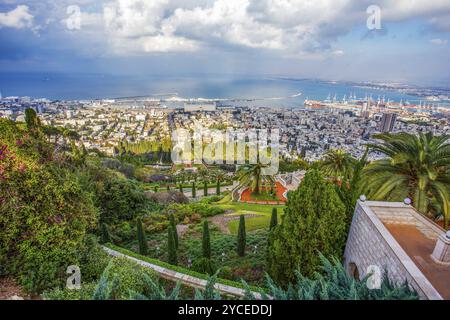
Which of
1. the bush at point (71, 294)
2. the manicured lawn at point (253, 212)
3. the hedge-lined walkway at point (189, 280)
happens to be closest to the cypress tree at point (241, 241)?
the manicured lawn at point (253, 212)

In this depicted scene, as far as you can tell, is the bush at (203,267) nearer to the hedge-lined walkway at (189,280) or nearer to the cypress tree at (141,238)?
the hedge-lined walkway at (189,280)

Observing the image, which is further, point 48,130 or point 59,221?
point 48,130

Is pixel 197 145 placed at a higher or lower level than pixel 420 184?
lower

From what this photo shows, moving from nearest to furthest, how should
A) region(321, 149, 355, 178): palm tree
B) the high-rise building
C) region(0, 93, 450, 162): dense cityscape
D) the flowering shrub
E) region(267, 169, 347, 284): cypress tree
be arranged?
1. the flowering shrub
2. region(267, 169, 347, 284): cypress tree
3. region(321, 149, 355, 178): palm tree
4. region(0, 93, 450, 162): dense cityscape
5. the high-rise building

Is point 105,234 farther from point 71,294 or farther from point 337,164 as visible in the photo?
point 337,164

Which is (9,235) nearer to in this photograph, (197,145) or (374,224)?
(374,224)

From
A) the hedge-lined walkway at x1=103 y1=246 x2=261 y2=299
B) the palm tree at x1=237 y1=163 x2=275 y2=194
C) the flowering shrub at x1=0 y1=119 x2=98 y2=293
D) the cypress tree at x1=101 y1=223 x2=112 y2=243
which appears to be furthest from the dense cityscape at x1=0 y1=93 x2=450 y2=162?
the flowering shrub at x1=0 y1=119 x2=98 y2=293

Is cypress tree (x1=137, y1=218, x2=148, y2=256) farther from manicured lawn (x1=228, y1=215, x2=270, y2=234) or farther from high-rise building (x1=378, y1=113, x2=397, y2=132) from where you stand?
high-rise building (x1=378, y1=113, x2=397, y2=132)
